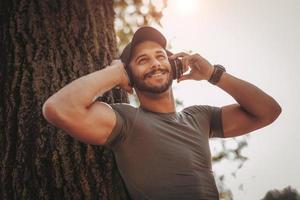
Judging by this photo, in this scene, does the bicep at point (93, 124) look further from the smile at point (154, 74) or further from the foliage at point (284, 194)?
the foliage at point (284, 194)

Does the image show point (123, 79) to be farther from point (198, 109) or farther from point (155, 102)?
point (198, 109)

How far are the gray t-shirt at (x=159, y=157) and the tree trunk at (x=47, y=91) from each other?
0.22 metres

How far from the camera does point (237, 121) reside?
306 centimetres

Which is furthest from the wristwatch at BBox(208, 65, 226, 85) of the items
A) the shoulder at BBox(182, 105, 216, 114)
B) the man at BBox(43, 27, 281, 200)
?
the shoulder at BBox(182, 105, 216, 114)

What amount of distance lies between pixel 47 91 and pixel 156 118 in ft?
2.90

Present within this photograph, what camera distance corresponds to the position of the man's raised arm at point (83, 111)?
210 centimetres

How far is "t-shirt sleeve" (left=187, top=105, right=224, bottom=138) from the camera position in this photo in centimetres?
297

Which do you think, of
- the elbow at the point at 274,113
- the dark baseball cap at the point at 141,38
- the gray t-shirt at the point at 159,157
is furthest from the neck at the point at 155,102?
the elbow at the point at 274,113

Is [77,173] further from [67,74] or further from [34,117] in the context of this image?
[67,74]

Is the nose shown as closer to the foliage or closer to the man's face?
the man's face

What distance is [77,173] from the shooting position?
92.0 inches

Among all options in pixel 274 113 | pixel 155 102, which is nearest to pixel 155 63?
pixel 155 102

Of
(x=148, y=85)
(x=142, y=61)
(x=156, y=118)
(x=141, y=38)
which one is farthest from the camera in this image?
(x=141, y=38)

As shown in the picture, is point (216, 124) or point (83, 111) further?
point (216, 124)
